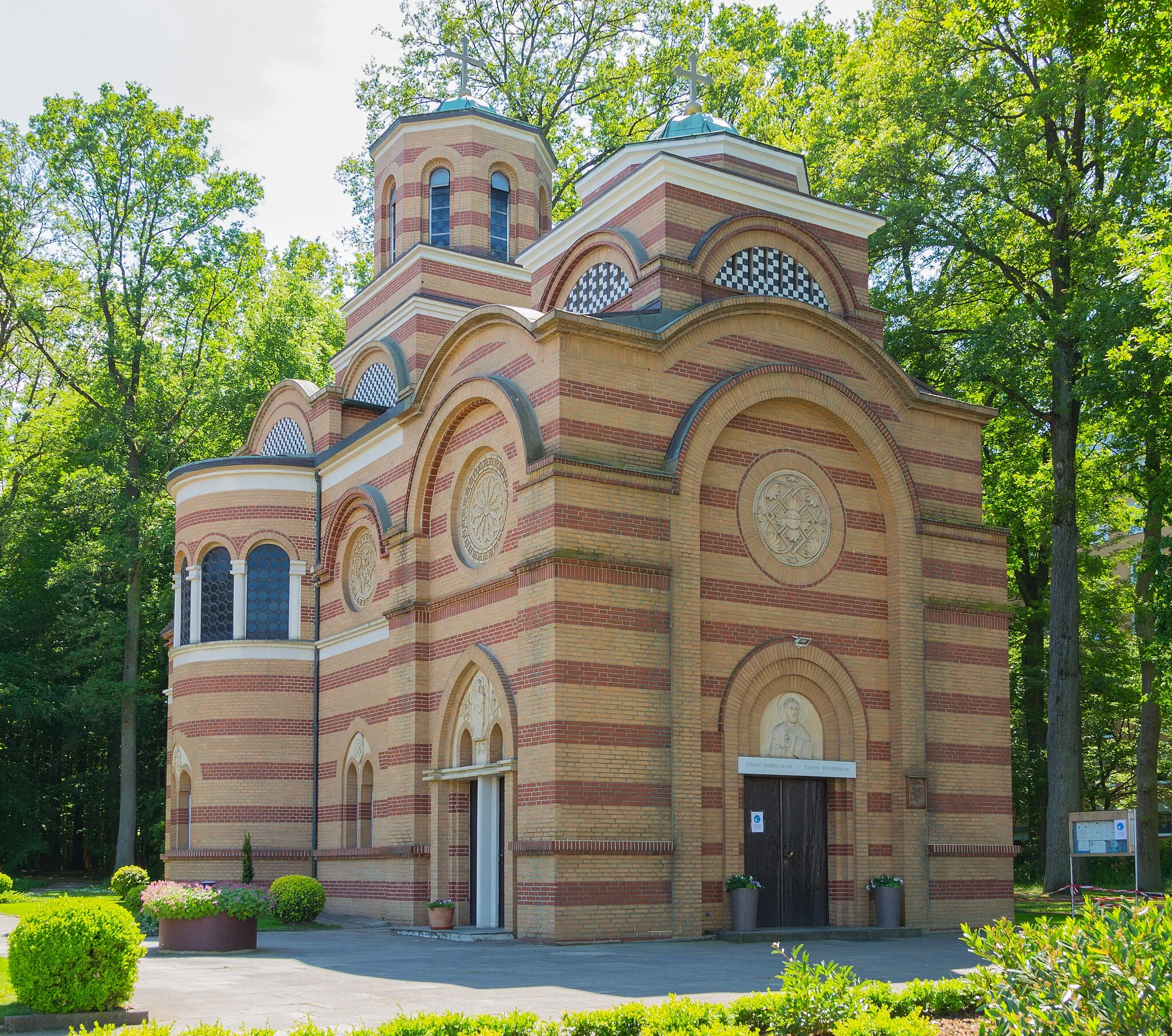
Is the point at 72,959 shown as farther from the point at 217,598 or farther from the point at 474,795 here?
the point at 217,598

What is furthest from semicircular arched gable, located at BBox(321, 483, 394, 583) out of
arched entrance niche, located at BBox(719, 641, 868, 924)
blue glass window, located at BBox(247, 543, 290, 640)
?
arched entrance niche, located at BBox(719, 641, 868, 924)

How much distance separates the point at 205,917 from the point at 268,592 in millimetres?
11107

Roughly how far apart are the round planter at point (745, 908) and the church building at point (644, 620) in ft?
0.97

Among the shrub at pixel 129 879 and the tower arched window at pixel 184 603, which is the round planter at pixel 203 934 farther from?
the tower arched window at pixel 184 603

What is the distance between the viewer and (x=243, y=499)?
26.9m

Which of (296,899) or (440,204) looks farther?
(440,204)

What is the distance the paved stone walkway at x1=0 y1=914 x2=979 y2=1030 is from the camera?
1147 centimetres

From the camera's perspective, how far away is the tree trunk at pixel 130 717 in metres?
36.4

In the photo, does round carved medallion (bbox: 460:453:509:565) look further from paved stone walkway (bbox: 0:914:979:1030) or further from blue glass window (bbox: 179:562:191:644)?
blue glass window (bbox: 179:562:191:644)

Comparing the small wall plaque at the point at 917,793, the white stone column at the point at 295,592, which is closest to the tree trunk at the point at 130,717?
the white stone column at the point at 295,592

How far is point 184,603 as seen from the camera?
27.5 m

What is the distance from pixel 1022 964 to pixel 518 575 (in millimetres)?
11538

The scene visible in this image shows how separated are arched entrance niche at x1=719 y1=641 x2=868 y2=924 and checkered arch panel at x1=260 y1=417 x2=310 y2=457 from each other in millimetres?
12747

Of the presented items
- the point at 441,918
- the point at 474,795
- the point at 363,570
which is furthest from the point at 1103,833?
the point at 363,570
